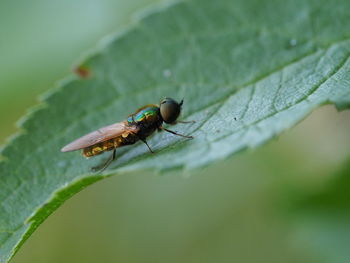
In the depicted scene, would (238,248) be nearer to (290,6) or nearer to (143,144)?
(143,144)

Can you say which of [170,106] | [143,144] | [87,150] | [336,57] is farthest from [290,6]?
[87,150]

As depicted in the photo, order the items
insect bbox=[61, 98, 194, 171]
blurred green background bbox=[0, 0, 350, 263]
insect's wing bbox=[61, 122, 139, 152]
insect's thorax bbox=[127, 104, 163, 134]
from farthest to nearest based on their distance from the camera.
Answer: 1. blurred green background bbox=[0, 0, 350, 263]
2. insect's thorax bbox=[127, 104, 163, 134]
3. insect bbox=[61, 98, 194, 171]
4. insect's wing bbox=[61, 122, 139, 152]

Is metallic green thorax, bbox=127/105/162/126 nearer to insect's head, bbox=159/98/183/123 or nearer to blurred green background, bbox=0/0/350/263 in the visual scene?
insect's head, bbox=159/98/183/123

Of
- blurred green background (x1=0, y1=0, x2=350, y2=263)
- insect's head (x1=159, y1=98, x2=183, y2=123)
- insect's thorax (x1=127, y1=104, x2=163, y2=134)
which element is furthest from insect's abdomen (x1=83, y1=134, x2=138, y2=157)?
blurred green background (x1=0, y1=0, x2=350, y2=263)

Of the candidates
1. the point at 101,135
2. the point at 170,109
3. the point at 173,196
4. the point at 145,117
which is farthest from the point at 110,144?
the point at 173,196

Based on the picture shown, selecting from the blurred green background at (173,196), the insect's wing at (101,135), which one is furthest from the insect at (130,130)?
the blurred green background at (173,196)

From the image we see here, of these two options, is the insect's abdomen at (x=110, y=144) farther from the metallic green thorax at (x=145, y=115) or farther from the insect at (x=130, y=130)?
the metallic green thorax at (x=145, y=115)
